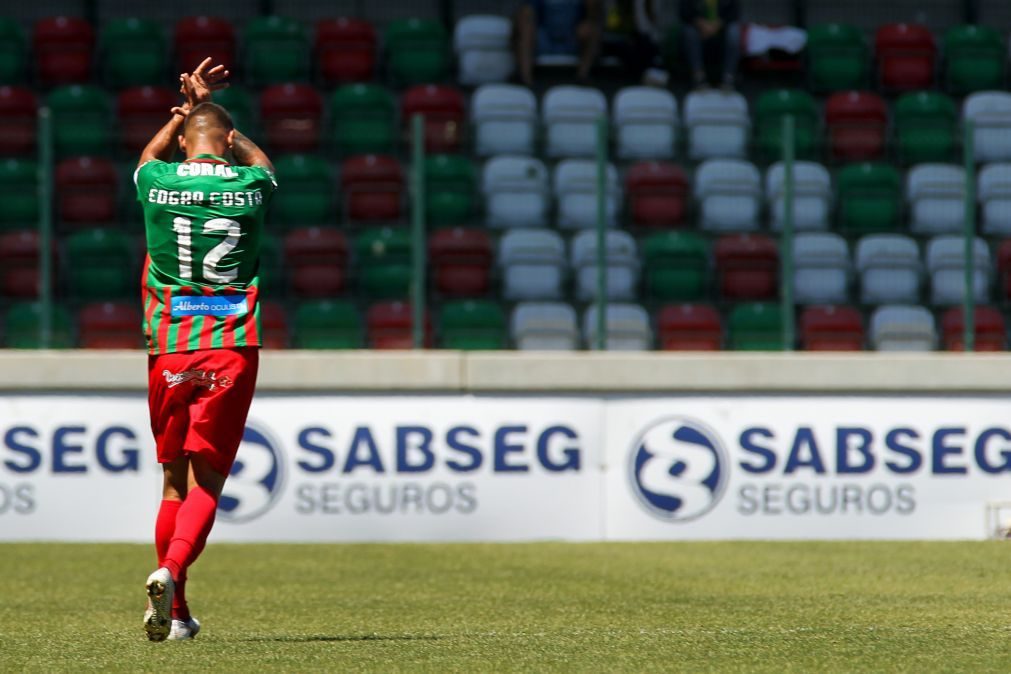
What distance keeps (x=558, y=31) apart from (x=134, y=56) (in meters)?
3.95

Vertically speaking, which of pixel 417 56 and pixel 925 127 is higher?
pixel 417 56

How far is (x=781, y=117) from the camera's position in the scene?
15.4m

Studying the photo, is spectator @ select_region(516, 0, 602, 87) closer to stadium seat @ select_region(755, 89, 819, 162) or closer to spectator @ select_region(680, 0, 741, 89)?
spectator @ select_region(680, 0, 741, 89)

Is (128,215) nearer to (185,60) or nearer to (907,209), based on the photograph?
(185,60)

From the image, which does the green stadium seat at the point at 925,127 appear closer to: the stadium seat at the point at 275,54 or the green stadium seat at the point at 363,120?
the green stadium seat at the point at 363,120

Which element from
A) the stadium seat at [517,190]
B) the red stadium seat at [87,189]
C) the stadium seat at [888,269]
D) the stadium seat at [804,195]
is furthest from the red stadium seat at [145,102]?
the stadium seat at [888,269]

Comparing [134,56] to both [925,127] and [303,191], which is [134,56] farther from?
[925,127]

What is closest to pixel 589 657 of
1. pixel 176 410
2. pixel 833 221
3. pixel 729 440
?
pixel 176 410

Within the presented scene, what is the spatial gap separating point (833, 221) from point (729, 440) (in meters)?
2.50

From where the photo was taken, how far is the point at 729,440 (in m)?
11.4

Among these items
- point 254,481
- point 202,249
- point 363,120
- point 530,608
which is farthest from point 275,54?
point 202,249

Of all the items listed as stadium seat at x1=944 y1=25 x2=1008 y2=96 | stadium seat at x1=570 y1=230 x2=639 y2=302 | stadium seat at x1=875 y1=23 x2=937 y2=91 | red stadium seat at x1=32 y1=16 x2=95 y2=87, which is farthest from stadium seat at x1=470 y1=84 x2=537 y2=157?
stadium seat at x1=944 y1=25 x2=1008 y2=96

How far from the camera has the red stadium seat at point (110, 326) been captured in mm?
11914

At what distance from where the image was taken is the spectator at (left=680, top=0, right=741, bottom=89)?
1608cm
